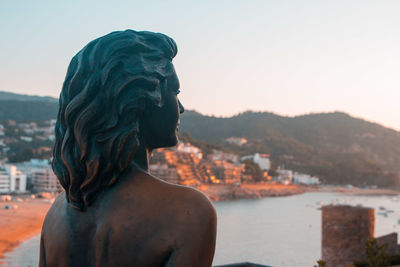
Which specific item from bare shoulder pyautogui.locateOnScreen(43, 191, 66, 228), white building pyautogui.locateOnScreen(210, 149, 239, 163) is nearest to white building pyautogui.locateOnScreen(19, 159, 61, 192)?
white building pyautogui.locateOnScreen(210, 149, 239, 163)

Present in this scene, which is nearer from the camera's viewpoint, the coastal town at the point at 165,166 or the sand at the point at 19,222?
the sand at the point at 19,222

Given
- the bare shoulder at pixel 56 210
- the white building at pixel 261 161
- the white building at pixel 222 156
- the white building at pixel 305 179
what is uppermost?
the bare shoulder at pixel 56 210

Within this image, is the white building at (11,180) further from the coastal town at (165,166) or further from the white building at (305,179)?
the white building at (305,179)

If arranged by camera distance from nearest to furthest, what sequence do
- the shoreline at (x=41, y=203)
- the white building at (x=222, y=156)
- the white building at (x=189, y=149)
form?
Answer: 1. the shoreline at (x=41, y=203)
2. the white building at (x=189, y=149)
3. the white building at (x=222, y=156)

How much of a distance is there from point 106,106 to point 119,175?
0.53 feet

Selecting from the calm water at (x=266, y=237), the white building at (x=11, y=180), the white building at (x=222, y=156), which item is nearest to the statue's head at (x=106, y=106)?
the calm water at (x=266, y=237)

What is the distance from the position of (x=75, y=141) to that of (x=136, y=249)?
11.1 inches

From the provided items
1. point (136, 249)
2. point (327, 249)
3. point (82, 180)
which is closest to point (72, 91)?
point (82, 180)

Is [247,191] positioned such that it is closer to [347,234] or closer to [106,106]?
[347,234]

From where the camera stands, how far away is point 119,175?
1.04m

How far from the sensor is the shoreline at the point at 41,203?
80.5 feet

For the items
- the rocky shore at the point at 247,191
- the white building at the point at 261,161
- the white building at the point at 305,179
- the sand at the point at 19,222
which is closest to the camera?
the sand at the point at 19,222

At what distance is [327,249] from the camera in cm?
1077

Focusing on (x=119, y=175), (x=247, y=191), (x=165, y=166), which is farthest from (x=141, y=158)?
(x=247, y=191)
